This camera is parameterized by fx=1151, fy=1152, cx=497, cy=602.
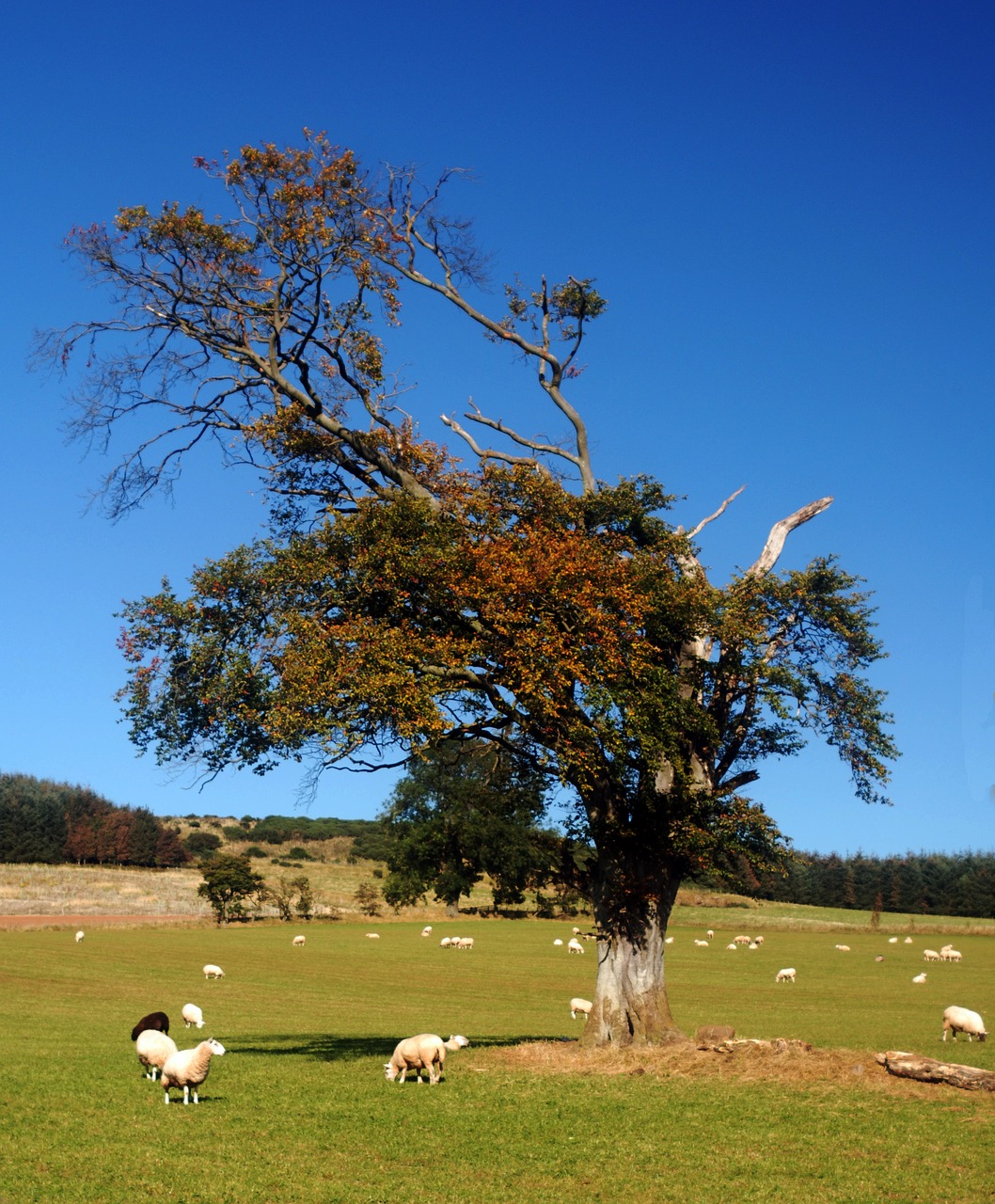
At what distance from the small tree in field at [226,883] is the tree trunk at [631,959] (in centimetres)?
6537

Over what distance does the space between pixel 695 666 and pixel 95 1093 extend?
14.4 meters

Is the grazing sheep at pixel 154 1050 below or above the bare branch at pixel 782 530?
below

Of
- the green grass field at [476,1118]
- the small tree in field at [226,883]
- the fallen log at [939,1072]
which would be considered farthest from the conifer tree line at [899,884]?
the fallen log at [939,1072]

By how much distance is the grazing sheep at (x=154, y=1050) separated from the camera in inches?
838

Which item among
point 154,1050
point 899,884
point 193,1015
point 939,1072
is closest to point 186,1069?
point 154,1050

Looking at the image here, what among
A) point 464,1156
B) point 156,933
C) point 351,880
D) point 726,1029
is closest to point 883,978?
Result: point 726,1029

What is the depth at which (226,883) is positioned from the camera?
280ft

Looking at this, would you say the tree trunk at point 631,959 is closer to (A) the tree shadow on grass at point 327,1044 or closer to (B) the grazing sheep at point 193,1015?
(A) the tree shadow on grass at point 327,1044

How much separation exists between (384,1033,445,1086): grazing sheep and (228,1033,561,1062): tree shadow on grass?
13.7 ft

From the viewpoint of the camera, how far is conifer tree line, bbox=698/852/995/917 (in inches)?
4749

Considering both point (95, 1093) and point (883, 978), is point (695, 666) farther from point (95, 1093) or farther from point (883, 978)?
point (883, 978)

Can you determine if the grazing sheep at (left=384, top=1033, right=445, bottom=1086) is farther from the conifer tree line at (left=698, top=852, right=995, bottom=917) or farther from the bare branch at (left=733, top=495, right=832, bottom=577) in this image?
the conifer tree line at (left=698, top=852, right=995, bottom=917)

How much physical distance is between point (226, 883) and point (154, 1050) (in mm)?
66706

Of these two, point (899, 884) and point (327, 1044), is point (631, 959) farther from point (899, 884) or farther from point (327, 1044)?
point (899, 884)
